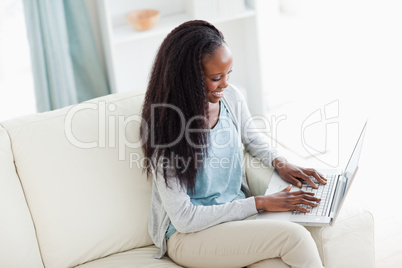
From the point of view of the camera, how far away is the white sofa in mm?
1925

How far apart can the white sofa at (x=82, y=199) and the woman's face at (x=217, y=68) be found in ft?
1.17

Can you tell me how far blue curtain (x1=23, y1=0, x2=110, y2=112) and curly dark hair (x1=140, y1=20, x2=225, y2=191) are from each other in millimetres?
1263

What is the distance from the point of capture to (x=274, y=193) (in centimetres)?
197

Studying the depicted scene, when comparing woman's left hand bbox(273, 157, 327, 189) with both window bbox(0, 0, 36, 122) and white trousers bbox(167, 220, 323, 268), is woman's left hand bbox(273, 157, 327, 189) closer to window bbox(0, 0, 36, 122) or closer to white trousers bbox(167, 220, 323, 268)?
white trousers bbox(167, 220, 323, 268)

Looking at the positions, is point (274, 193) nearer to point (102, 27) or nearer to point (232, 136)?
point (232, 136)

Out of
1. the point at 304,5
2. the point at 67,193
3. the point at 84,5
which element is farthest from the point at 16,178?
the point at 304,5

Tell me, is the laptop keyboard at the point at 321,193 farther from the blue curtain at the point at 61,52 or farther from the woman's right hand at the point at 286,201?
the blue curtain at the point at 61,52

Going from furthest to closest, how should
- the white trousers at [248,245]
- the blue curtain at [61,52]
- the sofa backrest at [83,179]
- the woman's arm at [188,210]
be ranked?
the blue curtain at [61,52] → the sofa backrest at [83,179] → the woman's arm at [188,210] → the white trousers at [248,245]

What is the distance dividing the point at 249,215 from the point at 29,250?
→ 0.70 meters

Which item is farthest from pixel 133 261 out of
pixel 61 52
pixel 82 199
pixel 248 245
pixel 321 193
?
pixel 61 52

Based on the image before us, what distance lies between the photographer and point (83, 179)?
202 centimetres

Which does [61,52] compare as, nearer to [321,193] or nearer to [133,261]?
[133,261]

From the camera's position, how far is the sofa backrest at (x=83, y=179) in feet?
6.52

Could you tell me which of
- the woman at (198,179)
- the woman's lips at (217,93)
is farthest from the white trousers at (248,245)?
the woman's lips at (217,93)
